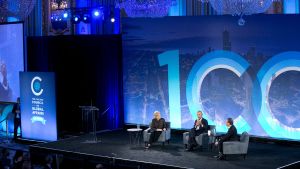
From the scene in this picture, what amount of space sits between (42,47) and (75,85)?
131 cm

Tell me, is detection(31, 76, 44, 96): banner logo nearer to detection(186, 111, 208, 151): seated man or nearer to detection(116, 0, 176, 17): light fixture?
detection(116, 0, 176, 17): light fixture

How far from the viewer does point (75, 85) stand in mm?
16125

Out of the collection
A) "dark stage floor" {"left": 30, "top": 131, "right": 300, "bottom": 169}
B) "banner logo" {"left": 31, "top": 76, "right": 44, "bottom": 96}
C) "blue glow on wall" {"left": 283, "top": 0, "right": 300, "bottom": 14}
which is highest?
"blue glow on wall" {"left": 283, "top": 0, "right": 300, "bottom": 14}

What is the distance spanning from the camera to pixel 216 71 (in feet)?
46.3

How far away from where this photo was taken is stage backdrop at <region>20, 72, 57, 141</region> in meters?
15.4

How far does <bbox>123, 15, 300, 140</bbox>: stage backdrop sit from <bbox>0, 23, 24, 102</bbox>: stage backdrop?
3234 mm

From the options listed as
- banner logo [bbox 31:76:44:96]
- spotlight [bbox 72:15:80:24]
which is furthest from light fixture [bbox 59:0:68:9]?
banner logo [bbox 31:76:44:96]

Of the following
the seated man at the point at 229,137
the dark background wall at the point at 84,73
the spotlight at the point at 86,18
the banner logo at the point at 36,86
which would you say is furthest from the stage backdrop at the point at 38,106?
the seated man at the point at 229,137

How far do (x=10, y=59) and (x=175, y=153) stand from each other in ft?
23.2

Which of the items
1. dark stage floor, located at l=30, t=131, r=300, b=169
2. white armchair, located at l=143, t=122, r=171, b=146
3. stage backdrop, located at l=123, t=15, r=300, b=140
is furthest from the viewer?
white armchair, located at l=143, t=122, r=171, b=146

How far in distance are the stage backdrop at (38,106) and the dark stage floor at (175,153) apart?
3.31ft

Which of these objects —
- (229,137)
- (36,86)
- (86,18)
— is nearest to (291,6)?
(229,137)

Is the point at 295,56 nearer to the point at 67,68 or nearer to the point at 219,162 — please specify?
the point at 219,162

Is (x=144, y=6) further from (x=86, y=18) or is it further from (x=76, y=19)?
(x=76, y=19)
